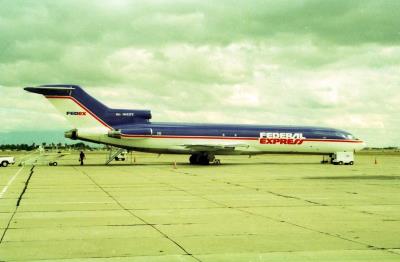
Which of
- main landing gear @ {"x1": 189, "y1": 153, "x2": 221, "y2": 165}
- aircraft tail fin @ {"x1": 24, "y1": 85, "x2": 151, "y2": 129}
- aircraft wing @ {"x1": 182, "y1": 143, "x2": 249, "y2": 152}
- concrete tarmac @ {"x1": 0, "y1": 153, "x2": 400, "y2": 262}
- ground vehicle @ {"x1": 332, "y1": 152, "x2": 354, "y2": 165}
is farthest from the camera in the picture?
ground vehicle @ {"x1": 332, "y1": 152, "x2": 354, "y2": 165}

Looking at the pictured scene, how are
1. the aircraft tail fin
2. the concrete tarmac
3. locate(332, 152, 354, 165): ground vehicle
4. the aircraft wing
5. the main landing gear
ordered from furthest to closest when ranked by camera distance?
1. locate(332, 152, 354, 165): ground vehicle
2. the main landing gear
3. the aircraft wing
4. the aircraft tail fin
5. the concrete tarmac

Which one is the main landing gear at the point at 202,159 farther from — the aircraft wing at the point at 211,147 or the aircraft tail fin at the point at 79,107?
the aircraft tail fin at the point at 79,107

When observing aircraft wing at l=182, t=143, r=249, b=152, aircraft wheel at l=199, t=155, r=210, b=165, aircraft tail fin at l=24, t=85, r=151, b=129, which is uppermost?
aircraft tail fin at l=24, t=85, r=151, b=129

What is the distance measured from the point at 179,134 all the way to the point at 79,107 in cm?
891

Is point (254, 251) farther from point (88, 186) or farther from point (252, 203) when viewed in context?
point (88, 186)

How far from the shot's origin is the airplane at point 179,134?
40.3 meters

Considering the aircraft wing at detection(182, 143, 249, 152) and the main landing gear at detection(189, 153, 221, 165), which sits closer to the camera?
the aircraft wing at detection(182, 143, 249, 152)

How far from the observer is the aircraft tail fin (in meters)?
39.8

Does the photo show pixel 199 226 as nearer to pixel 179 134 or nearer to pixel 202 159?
pixel 179 134

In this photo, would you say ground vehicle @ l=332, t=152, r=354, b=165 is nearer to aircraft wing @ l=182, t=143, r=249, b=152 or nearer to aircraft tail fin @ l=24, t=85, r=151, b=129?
aircraft wing @ l=182, t=143, r=249, b=152

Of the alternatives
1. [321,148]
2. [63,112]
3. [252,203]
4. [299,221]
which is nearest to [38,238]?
[299,221]

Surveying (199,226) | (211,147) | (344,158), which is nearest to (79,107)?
(211,147)

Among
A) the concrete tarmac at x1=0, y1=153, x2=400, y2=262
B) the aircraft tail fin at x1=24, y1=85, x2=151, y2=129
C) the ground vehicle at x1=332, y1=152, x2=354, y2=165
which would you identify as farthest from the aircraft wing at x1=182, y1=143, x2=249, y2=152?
the concrete tarmac at x1=0, y1=153, x2=400, y2=262

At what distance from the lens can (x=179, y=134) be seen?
4303 centimetres
